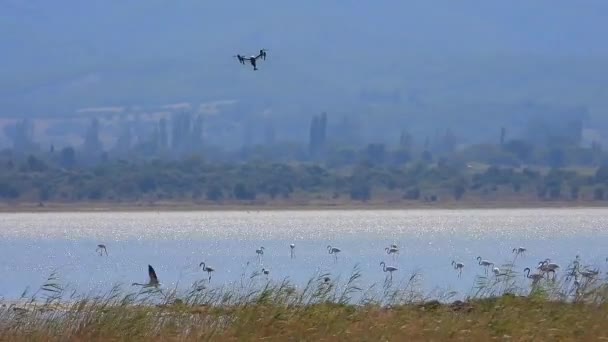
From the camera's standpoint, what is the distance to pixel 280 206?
378 feet

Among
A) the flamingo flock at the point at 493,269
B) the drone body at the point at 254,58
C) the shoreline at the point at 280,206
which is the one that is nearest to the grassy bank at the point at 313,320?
the flamingo flock at the point at 493,269

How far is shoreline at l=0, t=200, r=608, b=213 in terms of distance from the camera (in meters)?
111

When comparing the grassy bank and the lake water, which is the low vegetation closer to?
the lake water

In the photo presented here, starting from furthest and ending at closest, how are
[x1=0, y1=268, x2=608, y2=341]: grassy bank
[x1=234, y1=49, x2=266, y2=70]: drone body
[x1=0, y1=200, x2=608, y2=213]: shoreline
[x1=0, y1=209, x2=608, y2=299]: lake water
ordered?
[x1=0, y1=200, x2=608, y2=213]: shoreline, [x1=0, y1=209, x2=608, y2=299]: lake water, [x1=0, y1=268, x2=608, y2=341]: grassy bank, [x1=234, y1=49, x2=266, y2=70]: drone body

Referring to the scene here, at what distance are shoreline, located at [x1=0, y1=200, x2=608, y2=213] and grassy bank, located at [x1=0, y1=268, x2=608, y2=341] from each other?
89668mm

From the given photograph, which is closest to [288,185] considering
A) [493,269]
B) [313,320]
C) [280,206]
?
[280,206]

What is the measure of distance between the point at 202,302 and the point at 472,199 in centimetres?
9729

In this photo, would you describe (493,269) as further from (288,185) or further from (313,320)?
(288,185)

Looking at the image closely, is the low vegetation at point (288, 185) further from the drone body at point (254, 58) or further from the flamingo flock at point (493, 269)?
the drone body at point (254, 58)

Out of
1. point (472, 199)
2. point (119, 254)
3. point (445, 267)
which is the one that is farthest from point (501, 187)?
point (445, 267)

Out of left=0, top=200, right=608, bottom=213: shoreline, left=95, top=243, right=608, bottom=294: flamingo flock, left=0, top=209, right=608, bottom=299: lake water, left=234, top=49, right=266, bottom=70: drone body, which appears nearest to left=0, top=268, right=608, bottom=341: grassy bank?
left=95, top=243, right=608, bottom=294: flamingo flock

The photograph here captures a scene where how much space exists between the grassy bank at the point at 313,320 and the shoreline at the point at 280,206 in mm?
89668

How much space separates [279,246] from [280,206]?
60.7m

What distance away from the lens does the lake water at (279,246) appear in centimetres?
3669
